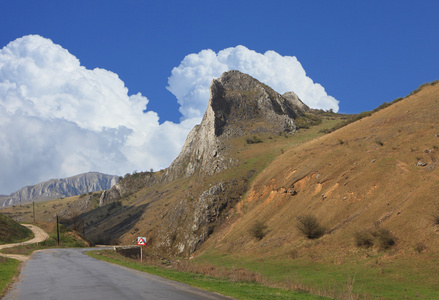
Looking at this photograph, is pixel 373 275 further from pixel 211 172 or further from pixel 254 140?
pixel 254 140

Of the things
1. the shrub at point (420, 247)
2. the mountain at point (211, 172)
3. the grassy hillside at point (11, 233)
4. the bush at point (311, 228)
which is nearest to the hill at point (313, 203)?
the shrub at point (420, 247)

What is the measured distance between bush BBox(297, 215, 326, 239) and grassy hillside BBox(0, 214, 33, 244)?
5560cm

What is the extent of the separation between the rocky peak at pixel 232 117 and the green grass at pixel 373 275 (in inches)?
1847

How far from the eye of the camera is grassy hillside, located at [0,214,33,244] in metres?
63.8

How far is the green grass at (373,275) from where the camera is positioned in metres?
19.5

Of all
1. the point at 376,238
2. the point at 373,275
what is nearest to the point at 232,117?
the point at 376,238

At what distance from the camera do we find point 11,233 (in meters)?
67.2

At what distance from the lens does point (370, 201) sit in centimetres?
3419

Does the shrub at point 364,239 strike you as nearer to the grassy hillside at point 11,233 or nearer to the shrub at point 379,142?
the shrub at point 379,142

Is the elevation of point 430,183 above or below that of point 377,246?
above

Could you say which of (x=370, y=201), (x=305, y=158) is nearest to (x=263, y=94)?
(x=305, y=158)

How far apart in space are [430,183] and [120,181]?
14317cm

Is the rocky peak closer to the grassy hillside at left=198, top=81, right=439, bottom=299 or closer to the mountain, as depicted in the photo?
the mountain

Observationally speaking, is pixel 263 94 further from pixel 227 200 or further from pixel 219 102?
pixel 227 200
